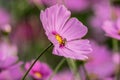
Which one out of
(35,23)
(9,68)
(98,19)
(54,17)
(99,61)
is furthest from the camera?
(98,19)

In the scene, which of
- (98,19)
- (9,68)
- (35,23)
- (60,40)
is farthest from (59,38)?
(98,19)

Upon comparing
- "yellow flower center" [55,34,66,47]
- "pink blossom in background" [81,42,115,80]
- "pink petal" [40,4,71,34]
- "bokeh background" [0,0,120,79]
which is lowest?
"pink blossom in background" [81,42,115,80]

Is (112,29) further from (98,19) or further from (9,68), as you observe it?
(98,19)

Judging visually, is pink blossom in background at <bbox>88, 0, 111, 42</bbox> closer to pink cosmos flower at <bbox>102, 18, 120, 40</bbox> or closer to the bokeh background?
the bokeh background

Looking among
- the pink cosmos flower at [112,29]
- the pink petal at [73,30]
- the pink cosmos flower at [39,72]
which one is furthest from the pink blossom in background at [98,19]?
the pink petal at [73,30]

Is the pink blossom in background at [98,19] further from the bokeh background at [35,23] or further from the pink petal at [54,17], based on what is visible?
the pink petal at [54,17]

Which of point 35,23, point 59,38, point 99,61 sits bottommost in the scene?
point 99,61

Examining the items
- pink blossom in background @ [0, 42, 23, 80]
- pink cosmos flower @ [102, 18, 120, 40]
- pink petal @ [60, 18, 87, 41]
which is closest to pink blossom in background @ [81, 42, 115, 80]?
pink cosmos flower @ [102, 18, 120, 40]

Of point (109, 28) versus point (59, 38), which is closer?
point (59, 38)

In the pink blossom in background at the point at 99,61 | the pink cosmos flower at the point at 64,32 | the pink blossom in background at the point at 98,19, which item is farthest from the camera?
the pink blossom in background at the point at 98,19
